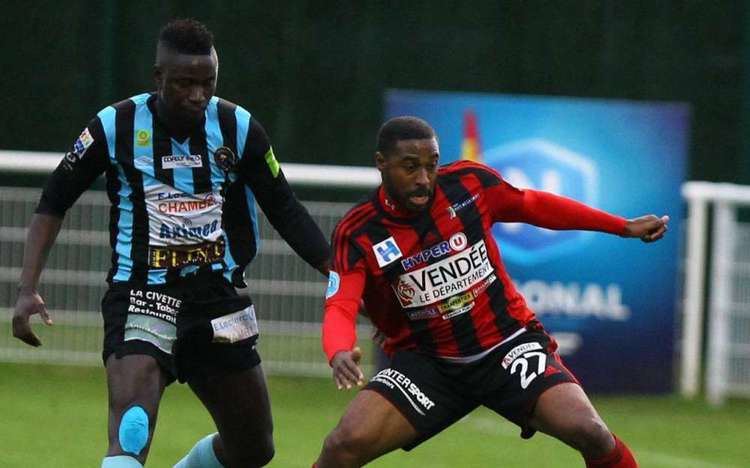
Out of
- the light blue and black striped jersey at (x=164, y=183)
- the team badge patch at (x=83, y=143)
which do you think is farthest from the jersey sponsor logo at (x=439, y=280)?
the team badge patch at (x=83, y=143)

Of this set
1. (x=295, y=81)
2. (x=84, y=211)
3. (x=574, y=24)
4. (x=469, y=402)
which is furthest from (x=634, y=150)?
(x=469, y=402)

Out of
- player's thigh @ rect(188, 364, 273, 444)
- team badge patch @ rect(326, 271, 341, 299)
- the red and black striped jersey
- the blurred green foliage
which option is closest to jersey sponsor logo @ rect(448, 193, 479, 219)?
Result: the red and black striped jersey

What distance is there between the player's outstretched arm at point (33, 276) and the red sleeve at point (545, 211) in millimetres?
1708

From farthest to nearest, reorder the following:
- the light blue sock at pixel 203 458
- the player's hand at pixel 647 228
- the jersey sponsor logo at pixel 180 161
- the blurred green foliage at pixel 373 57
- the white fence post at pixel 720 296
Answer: the blurred green foliage at pixel 373 57 < the white fence post at pixel 720 296 < the light blue sock at pixel 203 458 < the player's hand at pixel 647 228 < the jersey sponsor logo at pixel 180 161

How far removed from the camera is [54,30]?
12.9 m

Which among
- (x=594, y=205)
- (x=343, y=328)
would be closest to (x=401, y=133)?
(x=343, y=328)

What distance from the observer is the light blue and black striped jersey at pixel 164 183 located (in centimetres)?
657

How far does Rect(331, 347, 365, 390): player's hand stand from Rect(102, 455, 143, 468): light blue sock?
0.80 m

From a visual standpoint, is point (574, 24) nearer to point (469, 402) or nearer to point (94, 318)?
point (94, 318)

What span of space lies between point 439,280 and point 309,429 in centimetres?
351

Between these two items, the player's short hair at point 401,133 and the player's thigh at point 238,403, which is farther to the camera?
the player's thigh at point 238,403

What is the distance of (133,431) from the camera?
20.3ft

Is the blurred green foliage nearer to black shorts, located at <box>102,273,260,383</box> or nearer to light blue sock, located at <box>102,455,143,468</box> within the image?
black shorts, located at <box>102,273,260,383</box>

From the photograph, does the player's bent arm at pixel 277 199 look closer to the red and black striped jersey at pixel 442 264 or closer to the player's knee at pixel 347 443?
the red and black striped jersey at pixel 442 264
